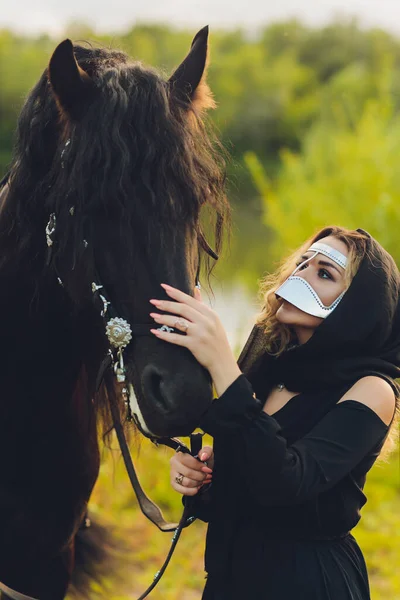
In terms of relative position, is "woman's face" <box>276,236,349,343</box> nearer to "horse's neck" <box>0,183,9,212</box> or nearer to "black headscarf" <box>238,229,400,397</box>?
"black headscarf" <box>238,229,400,397</box>

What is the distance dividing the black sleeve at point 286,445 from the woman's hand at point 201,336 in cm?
4

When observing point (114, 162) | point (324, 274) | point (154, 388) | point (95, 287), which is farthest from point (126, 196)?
point (324, 274)

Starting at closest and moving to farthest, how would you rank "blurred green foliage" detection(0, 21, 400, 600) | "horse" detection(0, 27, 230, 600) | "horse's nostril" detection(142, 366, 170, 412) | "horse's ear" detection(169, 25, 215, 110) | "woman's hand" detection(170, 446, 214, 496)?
1. "horse's nostril" detection(142, 366, 170, 412)
2. "horse" detection(0, 27, 230, 600)
3. "woman's hand" detection(170, 446, 214, 496)
4. "horse's ear" detection(169, 25, 215, 110)
5. "blurred green foliage" detection(0, 21, 400, 600)

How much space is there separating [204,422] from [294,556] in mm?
462

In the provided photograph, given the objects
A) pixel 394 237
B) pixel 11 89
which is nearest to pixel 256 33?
pixel 11 89

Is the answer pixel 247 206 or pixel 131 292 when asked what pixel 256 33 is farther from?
pixel 131 292

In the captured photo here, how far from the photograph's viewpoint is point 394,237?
6.26m

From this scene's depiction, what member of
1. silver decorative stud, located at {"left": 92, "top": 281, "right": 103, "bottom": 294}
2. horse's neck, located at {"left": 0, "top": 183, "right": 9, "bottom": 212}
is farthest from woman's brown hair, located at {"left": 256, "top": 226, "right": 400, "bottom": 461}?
horse's neck, located at {"left": 0, "top": 183, "right": 9, "bottom": 212}

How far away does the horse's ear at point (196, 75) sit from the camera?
6.86 ft

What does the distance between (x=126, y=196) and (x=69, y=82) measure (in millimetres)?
352

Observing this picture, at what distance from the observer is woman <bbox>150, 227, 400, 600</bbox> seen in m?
1.65

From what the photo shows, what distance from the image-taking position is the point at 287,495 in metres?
1.68

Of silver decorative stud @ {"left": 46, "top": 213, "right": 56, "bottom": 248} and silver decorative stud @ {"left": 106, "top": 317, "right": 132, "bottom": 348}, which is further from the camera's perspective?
silver decorative stud @ {"left": 46, "top": 213, "right": 56, "bottom": 248}

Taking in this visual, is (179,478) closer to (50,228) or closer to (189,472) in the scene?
(189,472)
